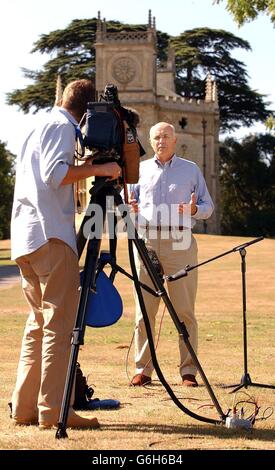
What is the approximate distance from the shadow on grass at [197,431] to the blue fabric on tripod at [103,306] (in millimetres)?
640

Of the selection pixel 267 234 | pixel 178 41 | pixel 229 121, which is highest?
pixel 178 41

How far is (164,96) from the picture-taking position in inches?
2547

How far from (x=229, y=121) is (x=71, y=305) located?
6869cm

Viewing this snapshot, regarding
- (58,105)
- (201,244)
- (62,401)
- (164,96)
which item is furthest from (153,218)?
(164,96)

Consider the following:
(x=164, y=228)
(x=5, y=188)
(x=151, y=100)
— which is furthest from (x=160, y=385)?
(x=5, y=188)

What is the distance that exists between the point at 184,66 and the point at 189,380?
6838 cm

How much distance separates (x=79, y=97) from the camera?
6379 mm

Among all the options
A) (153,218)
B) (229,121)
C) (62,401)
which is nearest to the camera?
(62,401)

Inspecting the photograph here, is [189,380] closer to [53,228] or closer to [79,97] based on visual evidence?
[53,228]

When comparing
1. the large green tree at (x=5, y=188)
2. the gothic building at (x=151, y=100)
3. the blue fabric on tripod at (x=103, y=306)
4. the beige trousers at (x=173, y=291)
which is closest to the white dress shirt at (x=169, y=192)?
the beige trousers at (x=173, y=291)

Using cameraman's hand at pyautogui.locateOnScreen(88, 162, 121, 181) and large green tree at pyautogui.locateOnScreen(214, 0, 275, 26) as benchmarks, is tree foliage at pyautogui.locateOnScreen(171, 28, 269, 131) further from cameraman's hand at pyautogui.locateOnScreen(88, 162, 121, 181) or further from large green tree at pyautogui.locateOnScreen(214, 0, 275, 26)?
cameraman's hand at pyautogui.locateOnScreen(88, 162, 121, 181)

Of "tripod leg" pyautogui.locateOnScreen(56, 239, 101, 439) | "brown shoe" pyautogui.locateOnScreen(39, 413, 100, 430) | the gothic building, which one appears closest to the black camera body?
"tripod leg" pyautogui.locateOnScreen(56, 239, 101, 439)
